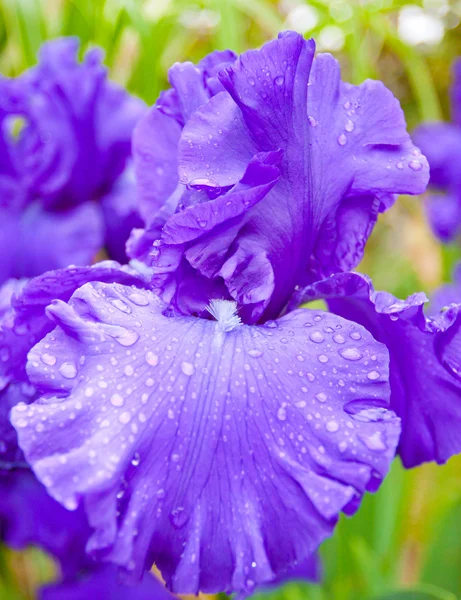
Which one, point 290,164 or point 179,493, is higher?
point 290,164

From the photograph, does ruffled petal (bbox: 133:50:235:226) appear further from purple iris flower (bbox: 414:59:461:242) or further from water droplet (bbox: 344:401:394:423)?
purple iris flower (bbox: 414:59:461:242)

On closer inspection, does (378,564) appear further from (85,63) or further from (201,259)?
(85,63)

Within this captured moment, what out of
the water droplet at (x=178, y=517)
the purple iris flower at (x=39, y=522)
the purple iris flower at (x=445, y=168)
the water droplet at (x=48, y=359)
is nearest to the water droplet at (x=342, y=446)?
the water droplet at (x=178, y=517)

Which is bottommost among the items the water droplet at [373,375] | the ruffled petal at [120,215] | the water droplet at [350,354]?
the ruffled petal at [120,215]

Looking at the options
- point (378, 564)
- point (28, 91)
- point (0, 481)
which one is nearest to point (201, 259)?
point (0, 481)

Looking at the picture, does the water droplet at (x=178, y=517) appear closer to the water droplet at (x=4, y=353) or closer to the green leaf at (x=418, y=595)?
the water droplet at (x=4, y=353)

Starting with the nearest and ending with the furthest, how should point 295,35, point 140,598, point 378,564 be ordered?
1. point 295,35
2. point 378,564
3. point 140,598

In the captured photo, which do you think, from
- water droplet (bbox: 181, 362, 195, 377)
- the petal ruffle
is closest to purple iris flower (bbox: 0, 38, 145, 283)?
water droplet (bbox: 181, 362, 195, 377)
